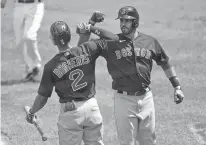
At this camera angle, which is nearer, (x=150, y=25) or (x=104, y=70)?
(x=104, y=70)

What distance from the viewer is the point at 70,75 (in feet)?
21.4

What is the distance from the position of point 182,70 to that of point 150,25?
3656 millimetres

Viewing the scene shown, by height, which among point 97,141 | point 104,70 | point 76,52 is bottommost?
point 104,70

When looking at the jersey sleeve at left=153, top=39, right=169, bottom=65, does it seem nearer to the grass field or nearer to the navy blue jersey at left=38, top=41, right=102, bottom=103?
the navy blue jersey at left=38, top=41, right=102, bottom=103

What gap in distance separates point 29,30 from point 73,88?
5385 millimetres

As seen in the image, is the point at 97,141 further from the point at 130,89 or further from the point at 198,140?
the point at 198,140

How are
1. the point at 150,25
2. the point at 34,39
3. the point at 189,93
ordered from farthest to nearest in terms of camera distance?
the point at 150,25, the point at 34,39, the point at 189,93

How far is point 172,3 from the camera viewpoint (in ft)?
56.0

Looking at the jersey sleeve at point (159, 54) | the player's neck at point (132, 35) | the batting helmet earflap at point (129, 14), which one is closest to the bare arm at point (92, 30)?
the player's neck at point (132, 35)

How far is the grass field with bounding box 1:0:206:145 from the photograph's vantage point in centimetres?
882

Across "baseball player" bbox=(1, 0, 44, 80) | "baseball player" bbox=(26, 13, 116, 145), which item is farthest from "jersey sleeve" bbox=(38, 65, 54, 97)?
"baseball player" bbox=(1, 0, 44, 80)

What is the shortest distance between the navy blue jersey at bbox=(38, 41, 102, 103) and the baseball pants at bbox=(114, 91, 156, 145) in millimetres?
473

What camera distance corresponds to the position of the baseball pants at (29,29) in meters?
11.6

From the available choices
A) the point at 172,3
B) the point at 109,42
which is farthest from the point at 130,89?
the point at 172,3
